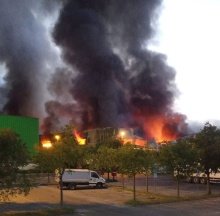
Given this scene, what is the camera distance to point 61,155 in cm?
3312

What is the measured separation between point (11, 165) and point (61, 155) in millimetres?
6399

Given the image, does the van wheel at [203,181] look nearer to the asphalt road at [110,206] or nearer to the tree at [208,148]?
the tree at [208,148]

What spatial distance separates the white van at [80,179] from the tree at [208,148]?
1430 cm

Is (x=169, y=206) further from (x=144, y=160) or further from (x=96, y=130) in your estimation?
(x=96, y=130)

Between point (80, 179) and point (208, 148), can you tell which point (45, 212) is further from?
point (80, 179)

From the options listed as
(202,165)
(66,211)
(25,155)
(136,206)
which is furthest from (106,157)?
(25,155)

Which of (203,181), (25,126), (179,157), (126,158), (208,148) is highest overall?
(25,126)

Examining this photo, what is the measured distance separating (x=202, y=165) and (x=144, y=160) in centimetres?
735

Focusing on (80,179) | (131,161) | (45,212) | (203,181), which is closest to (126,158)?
(131,161)

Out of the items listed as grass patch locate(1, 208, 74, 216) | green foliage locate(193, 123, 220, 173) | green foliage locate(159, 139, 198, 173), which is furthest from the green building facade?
grass patch locate(1, 208, 74, 216)

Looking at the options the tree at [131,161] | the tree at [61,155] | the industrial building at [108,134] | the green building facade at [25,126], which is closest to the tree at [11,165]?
the tree at [61,155]

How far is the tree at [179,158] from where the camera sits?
43.6 meters

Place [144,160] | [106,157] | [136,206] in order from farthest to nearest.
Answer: [106,157] → [144,160] → [136,206]

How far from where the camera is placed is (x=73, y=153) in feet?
110
